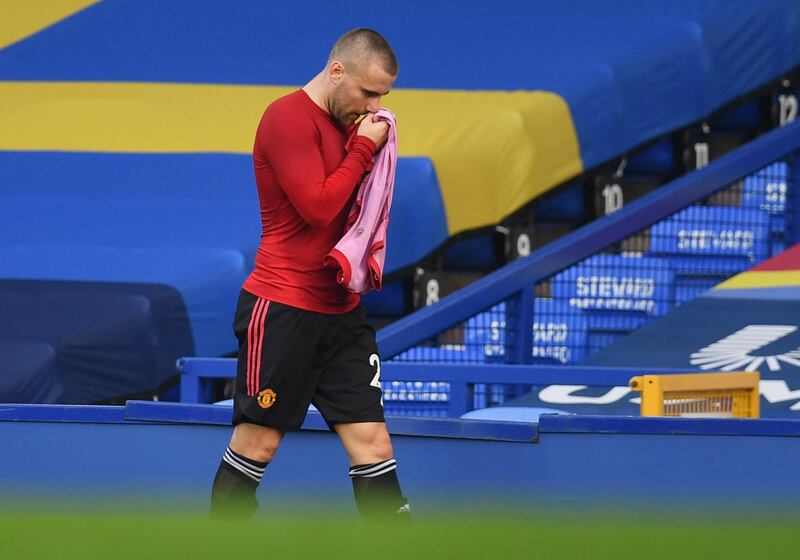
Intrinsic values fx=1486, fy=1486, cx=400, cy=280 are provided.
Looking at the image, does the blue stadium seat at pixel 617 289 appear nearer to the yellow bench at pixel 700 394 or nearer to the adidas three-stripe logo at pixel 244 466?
the yellow bench at pixel 700 394

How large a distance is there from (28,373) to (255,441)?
182 centimetres

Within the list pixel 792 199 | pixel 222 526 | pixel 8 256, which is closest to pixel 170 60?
pixel 8 256

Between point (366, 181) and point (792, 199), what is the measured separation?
338 centimetres

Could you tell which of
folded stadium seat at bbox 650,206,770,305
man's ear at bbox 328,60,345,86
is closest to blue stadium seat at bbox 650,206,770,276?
folded stadium seat at bbox 650,206,770,305

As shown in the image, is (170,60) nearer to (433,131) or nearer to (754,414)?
(433,131)

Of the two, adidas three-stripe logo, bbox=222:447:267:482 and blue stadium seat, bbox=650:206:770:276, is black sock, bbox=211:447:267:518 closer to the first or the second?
adidas three-stripe logo, bbox=222:447:267:482

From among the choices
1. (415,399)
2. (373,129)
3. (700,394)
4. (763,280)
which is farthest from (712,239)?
(373,129)

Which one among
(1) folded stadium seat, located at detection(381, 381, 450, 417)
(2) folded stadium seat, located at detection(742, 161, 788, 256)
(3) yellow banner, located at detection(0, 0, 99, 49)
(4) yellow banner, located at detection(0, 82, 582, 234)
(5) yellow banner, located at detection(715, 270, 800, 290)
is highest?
(3) yellow banner, located at detection(0, 0, 99, 49)

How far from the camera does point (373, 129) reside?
288cm

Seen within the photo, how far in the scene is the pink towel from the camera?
2.83m

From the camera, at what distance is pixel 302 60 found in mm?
6680

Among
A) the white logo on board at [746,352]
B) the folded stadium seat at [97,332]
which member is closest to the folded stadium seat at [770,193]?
the white logo on board at [746,352]

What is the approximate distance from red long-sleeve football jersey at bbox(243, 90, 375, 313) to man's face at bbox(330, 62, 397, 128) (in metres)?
0.04

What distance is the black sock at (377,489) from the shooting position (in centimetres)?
286
